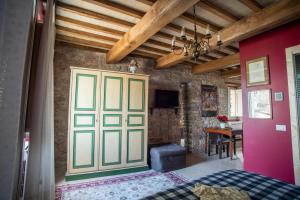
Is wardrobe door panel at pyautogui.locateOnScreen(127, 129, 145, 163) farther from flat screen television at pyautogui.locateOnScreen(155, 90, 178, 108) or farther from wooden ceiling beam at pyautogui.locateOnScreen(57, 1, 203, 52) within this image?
wooden ceiling beam at pyautogui.locateOnScreen(57, 1, 203, 52)

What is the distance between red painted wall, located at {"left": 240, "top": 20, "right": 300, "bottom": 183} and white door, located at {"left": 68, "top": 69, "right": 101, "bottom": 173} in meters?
2.84

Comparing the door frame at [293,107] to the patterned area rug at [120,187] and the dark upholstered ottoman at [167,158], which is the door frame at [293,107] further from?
the dark upholstered ottoman at [167,158]

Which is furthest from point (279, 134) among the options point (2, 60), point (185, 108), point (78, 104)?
point (78, 104)

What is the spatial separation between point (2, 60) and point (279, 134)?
3.22 m

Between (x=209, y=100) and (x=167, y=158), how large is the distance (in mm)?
2967

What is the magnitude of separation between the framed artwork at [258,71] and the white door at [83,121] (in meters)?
2.83

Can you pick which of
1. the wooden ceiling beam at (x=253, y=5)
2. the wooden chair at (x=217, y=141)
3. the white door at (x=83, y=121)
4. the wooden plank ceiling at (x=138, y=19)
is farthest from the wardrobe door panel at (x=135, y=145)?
the wooden ceiling beam at (x=253, y=5)

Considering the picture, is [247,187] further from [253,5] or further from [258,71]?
[253,5]

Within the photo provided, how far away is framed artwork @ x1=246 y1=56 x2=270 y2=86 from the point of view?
262 centimetres

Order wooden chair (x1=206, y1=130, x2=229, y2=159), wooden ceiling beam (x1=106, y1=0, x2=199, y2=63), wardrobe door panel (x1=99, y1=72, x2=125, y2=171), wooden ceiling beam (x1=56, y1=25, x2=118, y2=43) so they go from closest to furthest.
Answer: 1. wooden ceiling beam (x1=106, y1=0, x2=199, y2=63)
2. wooden ceiling beam (x1=56, y1=25, x2=118, y2=43)
3. wardrobe door panel (x1=99, y1=72, x2=125, y2=171)
4. wooden chair (x1=206, y1=130, x2=229, y2=159)

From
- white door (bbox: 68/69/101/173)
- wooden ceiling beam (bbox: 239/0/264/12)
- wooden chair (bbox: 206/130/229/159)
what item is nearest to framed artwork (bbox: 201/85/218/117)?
wooden chair (bbox: 206/130/229/159)

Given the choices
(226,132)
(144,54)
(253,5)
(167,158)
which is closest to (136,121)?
(167,158)

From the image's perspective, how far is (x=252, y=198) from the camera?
1.23 meters

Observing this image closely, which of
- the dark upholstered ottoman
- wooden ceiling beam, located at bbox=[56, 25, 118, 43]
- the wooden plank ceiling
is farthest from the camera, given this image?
the dark upholstered ottoman
